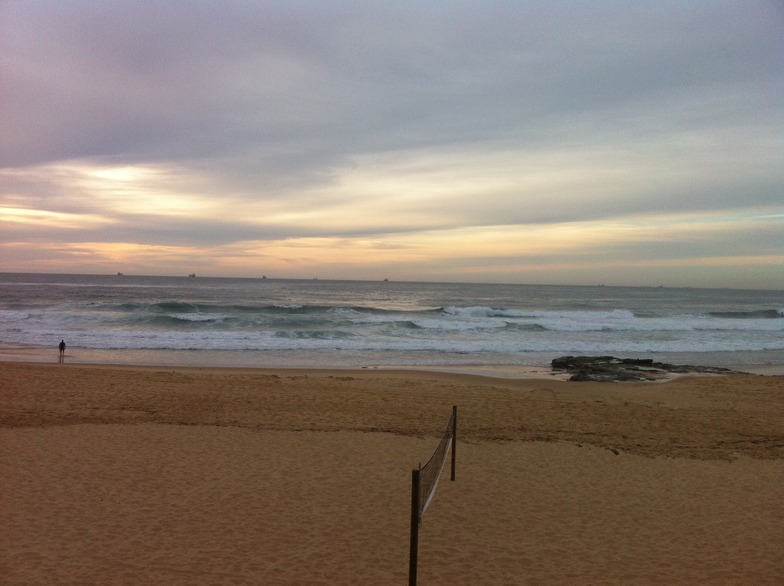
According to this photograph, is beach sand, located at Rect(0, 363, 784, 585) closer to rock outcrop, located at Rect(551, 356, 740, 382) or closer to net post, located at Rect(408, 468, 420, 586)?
net post, located at Rect(408, 468, 420, 586)

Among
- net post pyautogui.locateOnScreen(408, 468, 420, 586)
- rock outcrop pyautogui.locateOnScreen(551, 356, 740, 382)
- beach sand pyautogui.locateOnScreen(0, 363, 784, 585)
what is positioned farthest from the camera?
rock outcrop pyautogui.locateOnScreen(551, 356, 740, 382)

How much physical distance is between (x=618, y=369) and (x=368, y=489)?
53.9 feet

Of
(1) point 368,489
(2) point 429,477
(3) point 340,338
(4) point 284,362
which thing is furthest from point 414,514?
(3) point 340,338

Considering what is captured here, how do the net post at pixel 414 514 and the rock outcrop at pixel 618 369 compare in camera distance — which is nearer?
the net post at pixel 414 514

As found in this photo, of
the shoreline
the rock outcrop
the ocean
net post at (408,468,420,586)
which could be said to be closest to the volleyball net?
net post at (408,468,420,586)

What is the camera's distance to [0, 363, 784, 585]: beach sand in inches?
233

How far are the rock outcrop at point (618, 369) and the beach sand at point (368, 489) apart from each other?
5.09 m

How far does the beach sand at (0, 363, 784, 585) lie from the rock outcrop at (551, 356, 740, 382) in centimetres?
509

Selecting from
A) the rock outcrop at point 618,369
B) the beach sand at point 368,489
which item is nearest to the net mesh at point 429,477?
the beach sand at point 368,489

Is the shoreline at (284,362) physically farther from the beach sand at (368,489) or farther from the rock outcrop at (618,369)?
the beach sand at (368,489)

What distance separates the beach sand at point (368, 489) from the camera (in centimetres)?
592

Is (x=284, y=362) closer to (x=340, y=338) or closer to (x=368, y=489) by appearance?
(x=340, y=338)

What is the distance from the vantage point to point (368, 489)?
26.8 feet

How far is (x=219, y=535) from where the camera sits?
646cm
